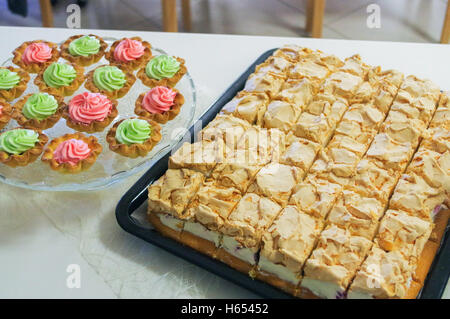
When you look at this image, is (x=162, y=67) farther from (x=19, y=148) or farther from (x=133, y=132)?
(x=19, y=148)

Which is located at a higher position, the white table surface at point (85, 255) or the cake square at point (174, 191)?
the cake square at point (174, 191)

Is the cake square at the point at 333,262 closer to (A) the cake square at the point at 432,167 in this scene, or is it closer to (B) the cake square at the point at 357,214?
(B) the cake square at the point at 357,214

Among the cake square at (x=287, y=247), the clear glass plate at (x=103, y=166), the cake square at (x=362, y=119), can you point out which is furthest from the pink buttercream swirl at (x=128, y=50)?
the cake square at (x=287, y=247)

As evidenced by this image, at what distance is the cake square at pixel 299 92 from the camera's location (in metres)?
1.79

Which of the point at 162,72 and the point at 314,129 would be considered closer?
the point at 314,129

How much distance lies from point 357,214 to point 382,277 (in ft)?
0.65

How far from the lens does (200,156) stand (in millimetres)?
1583

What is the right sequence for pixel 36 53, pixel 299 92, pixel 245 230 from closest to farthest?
pixel 245 230 < pixel 299 92 < pixel 36 53

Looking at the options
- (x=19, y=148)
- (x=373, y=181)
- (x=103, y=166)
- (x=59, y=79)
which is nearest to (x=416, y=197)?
(x=373, y=181)

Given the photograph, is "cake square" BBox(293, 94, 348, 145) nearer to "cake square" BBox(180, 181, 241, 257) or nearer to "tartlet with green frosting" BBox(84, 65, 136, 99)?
"cake square" BBox(180, 181, 241, 257)

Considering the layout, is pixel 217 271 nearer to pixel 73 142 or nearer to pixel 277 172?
pixel 277 172

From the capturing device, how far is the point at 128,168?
1.61 m

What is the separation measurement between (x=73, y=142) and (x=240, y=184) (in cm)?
53

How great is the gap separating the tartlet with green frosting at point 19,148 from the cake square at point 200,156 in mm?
437
